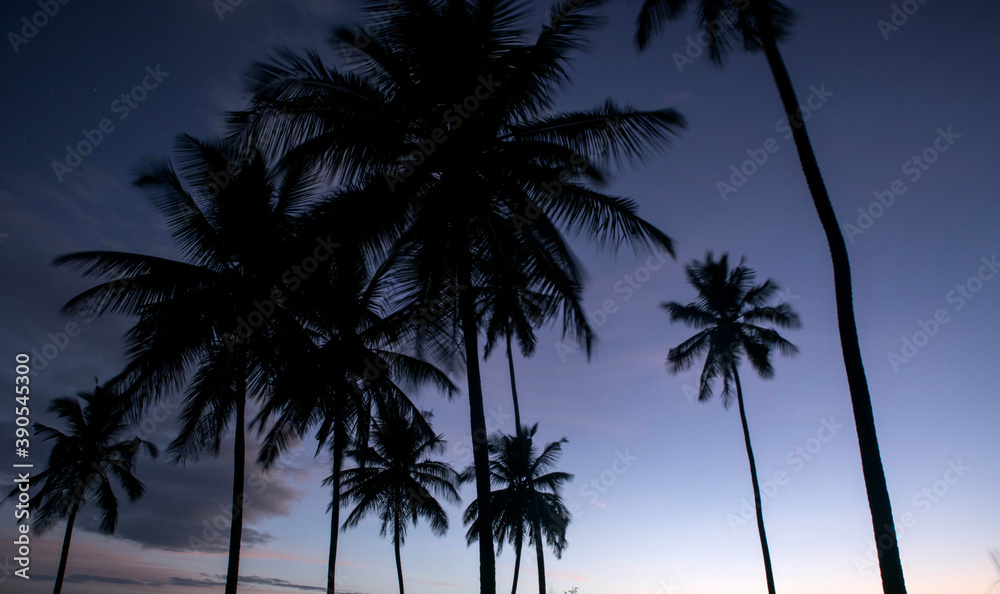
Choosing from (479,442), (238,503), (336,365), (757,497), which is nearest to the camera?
(479,442)

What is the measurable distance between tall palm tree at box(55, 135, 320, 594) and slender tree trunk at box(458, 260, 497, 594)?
341 cm

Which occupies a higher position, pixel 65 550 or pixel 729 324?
pixel 729 324

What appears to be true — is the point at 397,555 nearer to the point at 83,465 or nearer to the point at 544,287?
the point at 83,465

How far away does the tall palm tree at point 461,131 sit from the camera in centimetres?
875

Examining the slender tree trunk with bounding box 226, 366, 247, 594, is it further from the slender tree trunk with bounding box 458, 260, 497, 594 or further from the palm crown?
the palm crown

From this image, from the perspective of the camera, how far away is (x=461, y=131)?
8.98 m

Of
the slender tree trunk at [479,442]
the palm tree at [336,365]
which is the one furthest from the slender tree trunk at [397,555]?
the slender tree trunk at [479,442]

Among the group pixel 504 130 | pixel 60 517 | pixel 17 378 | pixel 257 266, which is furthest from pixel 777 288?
pixel 60 517

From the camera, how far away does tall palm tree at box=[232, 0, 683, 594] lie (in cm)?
875

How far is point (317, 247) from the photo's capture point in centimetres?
900

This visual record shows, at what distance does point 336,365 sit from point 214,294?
3.62m

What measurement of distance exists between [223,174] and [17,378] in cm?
578

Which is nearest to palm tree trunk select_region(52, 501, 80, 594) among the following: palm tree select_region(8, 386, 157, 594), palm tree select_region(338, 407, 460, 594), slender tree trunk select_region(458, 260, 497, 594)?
palm tree select_region(8, 386, 157, 594)

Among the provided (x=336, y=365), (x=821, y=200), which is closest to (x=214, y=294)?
(x=336, y=365)
